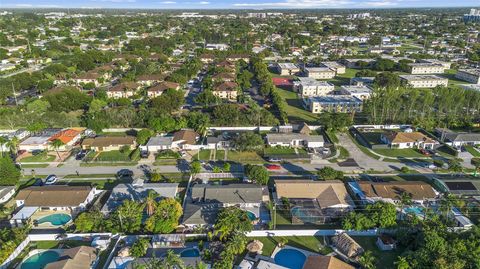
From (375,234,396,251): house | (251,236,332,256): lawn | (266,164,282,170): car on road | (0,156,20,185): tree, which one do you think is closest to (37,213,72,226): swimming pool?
(0,156,20,185): tree

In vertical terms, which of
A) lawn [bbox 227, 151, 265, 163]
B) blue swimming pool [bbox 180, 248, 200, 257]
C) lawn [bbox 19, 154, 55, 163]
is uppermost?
lawn [bbox 227, 151, 265, 163]

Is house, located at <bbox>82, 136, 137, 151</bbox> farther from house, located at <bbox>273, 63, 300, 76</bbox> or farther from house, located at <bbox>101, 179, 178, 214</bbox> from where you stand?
house, located at <bbox>273, 63, 300, 76</bbox>

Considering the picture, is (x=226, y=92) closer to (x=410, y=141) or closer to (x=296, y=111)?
(x=296, y=111)

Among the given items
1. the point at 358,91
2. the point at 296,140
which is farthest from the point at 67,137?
the point at 358,91

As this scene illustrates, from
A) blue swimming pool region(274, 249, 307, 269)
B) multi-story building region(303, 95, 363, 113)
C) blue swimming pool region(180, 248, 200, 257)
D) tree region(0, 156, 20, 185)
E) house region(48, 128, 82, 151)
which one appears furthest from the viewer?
multi-story building region(303, 95, 363, 113)

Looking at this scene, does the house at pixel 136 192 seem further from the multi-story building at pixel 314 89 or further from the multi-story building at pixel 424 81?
the multi-story building at pixel 424 81
